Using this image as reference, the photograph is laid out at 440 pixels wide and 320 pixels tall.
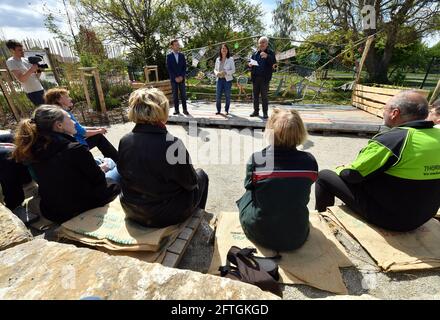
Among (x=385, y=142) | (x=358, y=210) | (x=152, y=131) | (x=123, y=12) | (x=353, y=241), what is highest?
(x=123, y=12)

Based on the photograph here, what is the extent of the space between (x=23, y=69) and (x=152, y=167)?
504 cm

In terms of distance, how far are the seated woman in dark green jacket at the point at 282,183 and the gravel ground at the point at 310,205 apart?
1.40 feet

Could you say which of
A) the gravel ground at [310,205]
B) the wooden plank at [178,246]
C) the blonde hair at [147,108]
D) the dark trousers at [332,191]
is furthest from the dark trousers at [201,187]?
the dark trousers at [332,191]

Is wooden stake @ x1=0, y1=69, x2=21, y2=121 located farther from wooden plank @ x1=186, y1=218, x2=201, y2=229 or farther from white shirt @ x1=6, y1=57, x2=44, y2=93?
wooden plank @ x1=186, y1=218, x2=201, y2=229

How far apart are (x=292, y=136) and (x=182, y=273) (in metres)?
1.27

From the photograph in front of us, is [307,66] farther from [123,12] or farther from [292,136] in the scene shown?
[123,12]

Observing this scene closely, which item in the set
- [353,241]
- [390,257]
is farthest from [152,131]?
[390,257]

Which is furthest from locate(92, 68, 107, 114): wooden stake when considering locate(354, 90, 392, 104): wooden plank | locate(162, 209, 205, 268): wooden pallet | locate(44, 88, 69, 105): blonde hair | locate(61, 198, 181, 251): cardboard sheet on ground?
locate(354, 90, 392, 104): wooden plank

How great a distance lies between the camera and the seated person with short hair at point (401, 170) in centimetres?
201

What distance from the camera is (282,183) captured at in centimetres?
189

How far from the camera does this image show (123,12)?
1645 cm

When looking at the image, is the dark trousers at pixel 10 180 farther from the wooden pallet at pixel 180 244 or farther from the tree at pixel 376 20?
the tree at pixel 376 20

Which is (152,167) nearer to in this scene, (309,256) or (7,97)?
(309,256)

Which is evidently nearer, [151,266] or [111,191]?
[151,266]
